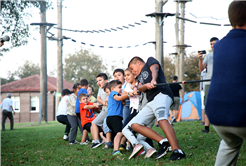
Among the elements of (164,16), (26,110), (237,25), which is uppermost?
(164,16)

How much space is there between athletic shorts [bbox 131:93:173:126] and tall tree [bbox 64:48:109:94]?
169 ft

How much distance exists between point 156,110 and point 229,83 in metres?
2.50

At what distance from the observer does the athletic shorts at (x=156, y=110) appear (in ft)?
16.2

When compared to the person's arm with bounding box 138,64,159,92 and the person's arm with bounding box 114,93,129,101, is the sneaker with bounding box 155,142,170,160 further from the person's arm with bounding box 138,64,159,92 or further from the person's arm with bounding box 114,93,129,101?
the person's arm with bounding box 114,93,129,101

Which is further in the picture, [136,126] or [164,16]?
[164,16]

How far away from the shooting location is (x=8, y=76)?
225 feet

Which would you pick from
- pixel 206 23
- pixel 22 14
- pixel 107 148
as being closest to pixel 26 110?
pixel 22 14

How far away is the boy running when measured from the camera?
4787 mm

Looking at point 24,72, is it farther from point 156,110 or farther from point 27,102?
point 156,110

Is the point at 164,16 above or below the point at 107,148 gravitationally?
above

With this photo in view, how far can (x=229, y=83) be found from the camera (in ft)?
8.29

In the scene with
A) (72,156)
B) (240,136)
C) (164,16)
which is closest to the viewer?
(240,136)

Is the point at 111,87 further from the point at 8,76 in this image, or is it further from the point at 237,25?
the point at 8,76

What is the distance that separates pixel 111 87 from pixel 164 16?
6.91m
